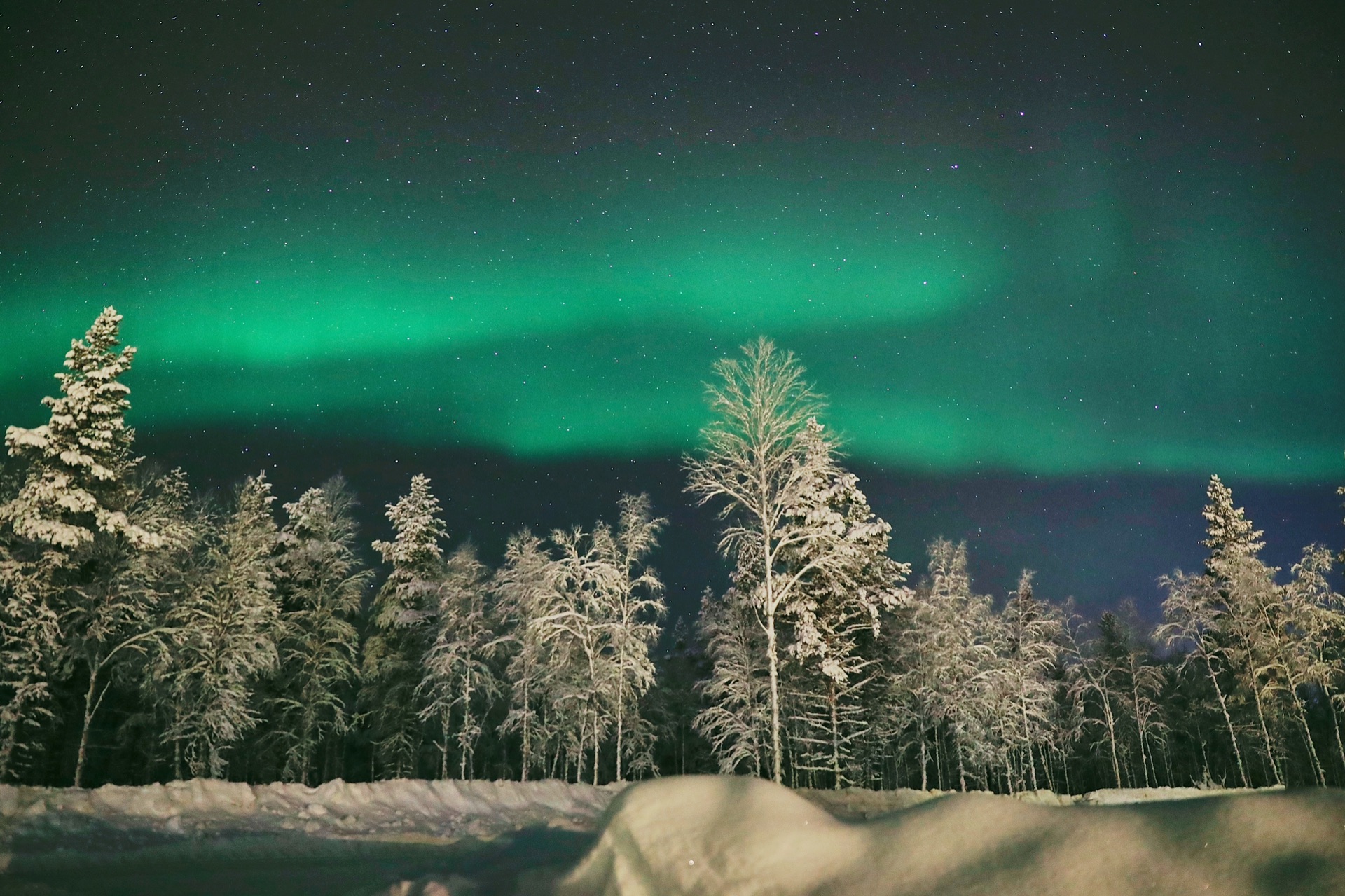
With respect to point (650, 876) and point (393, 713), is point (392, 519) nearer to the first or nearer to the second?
point (393, 713)

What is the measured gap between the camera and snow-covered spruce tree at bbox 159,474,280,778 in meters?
27.1

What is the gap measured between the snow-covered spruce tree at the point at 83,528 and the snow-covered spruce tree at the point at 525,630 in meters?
13.8

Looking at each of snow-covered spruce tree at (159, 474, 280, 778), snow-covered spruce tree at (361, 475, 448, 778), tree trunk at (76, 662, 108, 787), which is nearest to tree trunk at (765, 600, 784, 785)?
tree trunk at (76, 662, 108, 787)

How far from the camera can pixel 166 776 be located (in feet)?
116

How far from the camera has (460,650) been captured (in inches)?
1416

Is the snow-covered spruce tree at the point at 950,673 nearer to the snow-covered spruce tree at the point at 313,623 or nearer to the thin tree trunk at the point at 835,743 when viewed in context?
the thin tree trunk at the point at 835,743

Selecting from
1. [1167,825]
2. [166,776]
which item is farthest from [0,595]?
[1167,825]

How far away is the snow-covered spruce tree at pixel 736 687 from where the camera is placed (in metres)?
23.2

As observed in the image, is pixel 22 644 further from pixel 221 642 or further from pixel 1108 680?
pixel 1108 680

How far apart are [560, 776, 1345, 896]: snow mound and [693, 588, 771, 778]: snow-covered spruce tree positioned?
56.3 feet

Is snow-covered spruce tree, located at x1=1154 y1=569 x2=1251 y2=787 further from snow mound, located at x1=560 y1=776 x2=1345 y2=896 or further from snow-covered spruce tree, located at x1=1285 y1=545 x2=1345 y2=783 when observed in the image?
snow mound, located at x1=560 y1=776 x2=1345 y2=896

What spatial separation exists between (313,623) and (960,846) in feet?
123

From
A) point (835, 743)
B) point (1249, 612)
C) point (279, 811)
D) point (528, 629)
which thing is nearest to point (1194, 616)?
point (1249, 612)

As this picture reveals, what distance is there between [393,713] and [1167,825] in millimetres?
40186
